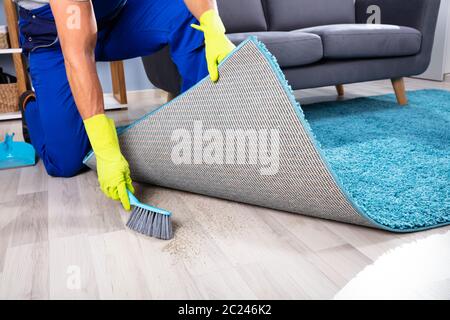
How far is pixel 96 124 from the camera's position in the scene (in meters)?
1.06

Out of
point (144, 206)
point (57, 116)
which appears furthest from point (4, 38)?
point (144, 206)

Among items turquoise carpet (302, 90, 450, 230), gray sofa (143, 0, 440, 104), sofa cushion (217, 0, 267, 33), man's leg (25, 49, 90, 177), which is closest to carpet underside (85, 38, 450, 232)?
turquoise carpet (302, 90, 450, 230)

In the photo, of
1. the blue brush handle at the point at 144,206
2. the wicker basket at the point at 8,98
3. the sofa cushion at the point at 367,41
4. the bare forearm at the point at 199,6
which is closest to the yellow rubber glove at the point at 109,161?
the blue brush handle at the point at 144,206

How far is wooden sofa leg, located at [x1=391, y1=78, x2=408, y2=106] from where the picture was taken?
7.19ft

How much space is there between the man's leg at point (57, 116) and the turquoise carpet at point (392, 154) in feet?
2.55

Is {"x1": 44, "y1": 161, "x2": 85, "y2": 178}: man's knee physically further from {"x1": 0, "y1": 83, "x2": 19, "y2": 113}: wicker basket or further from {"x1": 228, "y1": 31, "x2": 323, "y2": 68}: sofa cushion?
{"x1": 0, "y1": 83, "x2": 19, "y2": 113}: wicker basket

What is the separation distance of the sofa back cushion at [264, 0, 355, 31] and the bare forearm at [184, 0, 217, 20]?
135 cm

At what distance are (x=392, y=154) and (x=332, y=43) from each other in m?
0.76

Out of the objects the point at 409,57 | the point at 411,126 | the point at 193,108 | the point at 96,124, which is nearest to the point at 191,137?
the point at 193,108

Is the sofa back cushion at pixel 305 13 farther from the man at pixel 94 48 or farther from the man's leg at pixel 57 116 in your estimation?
the man's leg at pixel 57 116

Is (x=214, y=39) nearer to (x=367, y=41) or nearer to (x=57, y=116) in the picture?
(x=57, y=116)

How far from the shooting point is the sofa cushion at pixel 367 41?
1.95m

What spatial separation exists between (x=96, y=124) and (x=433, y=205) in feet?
2.68
